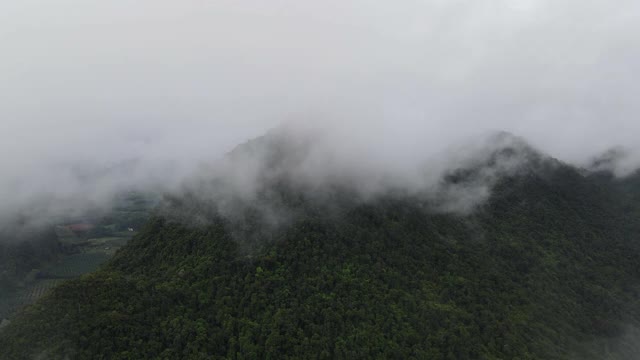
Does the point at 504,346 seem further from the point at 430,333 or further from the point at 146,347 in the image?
the point at 146,347

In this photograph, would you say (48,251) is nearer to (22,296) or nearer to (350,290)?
(22,296)

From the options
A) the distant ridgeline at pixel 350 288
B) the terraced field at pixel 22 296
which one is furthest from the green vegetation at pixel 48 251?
the distant ridgeline at pixel 350 288

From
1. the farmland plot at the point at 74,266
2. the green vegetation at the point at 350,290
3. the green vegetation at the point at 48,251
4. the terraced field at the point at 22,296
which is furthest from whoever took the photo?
the farmland plot at the point at 74,266

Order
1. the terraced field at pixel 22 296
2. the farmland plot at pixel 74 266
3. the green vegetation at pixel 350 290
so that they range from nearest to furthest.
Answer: the green vegetation at pixel 350 290 → the terraced field at pixel 22 296 → the farmland plot at pixel 74 266

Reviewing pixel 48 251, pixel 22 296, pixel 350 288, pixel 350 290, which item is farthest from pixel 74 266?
pixel 350 290

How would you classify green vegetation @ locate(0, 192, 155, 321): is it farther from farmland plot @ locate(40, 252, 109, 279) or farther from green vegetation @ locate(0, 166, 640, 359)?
green vegetation @ locate(0, 166, 640, 359)

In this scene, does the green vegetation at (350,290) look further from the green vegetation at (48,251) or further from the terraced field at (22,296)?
the green vegetation at (48,251)

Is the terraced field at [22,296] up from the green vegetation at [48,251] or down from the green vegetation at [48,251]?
down

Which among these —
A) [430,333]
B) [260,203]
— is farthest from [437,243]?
[260,203]
